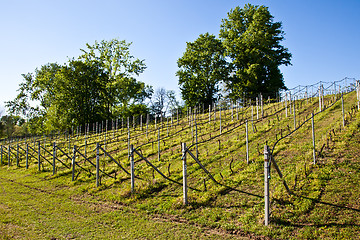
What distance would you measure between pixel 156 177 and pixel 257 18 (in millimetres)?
29867

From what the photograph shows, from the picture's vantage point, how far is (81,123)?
1502 inches

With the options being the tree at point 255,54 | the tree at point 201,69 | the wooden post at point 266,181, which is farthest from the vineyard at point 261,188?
the tree at point 201,69

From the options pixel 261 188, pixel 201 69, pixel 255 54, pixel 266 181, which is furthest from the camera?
pixel 201 69

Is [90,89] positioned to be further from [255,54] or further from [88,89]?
→ [255,54]

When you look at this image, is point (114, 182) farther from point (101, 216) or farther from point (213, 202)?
point (213, 202)

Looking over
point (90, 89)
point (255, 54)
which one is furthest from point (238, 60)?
point (90, 89)

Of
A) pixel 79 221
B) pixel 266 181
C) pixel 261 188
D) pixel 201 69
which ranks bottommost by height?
pixel 79 221

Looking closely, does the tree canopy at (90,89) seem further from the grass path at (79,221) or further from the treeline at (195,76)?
the grass path at (79,221)

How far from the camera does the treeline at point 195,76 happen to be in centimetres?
3303

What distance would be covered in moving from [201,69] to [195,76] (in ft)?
4.52

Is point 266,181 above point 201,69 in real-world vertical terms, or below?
below

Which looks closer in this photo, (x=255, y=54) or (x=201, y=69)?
(x=255, y=54)

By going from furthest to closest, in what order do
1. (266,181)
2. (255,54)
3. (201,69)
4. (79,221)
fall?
(201,69) < (255,54) < (79,221) < (266,181)

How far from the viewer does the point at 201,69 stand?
37938 millimetres
